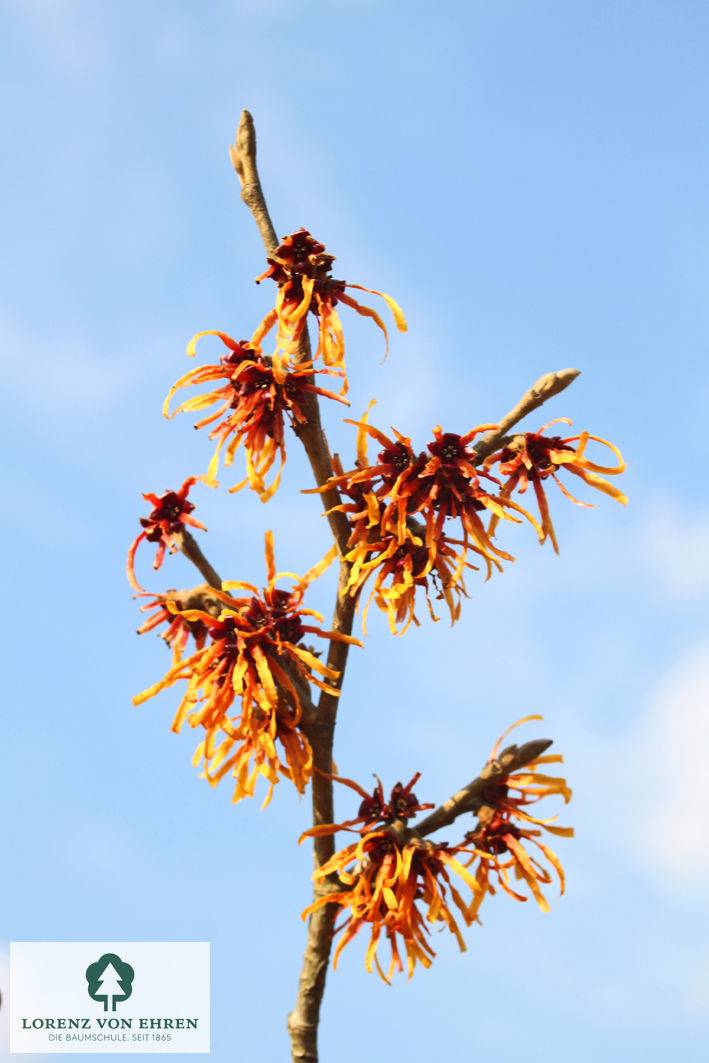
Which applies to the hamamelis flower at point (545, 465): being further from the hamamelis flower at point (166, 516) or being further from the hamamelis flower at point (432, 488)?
the hamamelis flower at point (166, 516)

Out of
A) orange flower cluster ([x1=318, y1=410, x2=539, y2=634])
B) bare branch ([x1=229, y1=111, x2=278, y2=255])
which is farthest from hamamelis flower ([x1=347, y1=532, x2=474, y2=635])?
bare branch ([x1=229, y1=111, x2=278, y2=255])

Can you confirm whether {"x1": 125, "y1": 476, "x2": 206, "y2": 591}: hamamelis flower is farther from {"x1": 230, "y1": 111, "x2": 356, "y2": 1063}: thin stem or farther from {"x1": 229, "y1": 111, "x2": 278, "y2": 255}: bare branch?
{"x1": 229, "y1": 111, "x2": 278, "y2": 255}: bare branch

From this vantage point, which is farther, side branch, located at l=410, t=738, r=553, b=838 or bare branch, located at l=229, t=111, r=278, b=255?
bare branch, located at l=229, t=111, r=278, b=255

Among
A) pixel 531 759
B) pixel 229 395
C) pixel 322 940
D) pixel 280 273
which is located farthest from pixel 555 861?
pixel 280 273

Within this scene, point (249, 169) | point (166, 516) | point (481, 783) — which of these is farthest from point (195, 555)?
point (249, 169)

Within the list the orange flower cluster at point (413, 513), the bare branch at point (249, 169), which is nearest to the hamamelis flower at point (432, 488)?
the orange flower cluster at point (413, 513)

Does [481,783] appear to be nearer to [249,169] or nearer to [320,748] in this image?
[320,748]

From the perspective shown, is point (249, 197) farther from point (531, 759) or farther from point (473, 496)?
point (531, 759)
